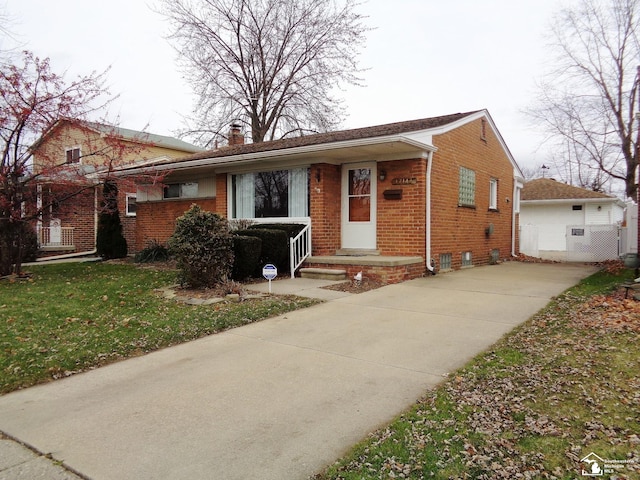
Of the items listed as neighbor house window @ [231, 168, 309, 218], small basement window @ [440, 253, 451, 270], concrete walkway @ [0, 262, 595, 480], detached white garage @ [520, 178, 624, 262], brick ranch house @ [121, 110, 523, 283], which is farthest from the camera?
detached white garage @ [520, 178, 624, 262]

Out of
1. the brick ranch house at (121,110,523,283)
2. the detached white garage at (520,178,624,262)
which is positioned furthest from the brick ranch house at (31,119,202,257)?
the detached white garage at (520,178,624,262)

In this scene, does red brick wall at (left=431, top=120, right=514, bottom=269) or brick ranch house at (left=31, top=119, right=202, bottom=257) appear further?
red brick wall at (left=431, top=120, right=514, bottom=269)

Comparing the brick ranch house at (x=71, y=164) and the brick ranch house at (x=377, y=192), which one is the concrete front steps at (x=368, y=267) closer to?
the brick ranch house at (x=377, y=192)

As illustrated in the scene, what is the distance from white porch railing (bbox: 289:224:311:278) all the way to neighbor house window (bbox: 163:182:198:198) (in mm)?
5319

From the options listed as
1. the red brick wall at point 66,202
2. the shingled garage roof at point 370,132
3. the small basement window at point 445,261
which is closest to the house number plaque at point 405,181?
the shingled garage roof at point 370,132

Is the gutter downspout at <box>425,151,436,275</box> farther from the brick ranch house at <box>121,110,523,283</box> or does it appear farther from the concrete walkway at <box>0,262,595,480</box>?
the concrete walkway at <box>0,262,595,480</box>

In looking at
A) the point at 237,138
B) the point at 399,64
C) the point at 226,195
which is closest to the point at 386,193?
the point at 226,195

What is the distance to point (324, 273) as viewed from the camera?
9797 mm

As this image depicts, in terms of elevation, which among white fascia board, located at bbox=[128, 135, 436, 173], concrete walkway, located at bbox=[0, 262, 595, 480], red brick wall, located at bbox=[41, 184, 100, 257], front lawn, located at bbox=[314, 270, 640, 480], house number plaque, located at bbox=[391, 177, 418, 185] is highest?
white fascia board, located at bbox=[128, 135, 436, 173]

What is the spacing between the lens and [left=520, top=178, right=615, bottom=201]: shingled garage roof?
73.6 feet

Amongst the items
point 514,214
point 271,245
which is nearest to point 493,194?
point 514,214

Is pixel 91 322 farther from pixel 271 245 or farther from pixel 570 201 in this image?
pixel 570 201

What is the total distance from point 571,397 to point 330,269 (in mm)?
6803

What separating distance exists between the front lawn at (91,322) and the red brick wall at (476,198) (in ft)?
17.2
